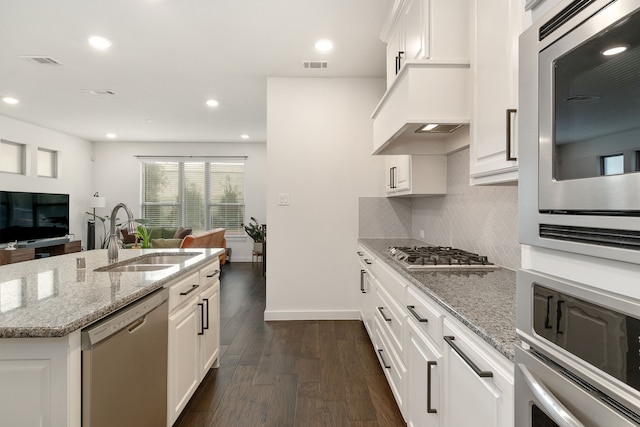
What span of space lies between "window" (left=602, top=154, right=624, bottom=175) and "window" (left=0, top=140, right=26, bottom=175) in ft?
25.5

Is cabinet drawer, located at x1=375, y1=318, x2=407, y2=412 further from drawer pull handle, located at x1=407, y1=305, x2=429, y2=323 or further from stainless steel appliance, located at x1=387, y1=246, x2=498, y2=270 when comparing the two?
stainless steel appliance, located at x1=387, y1=246, x2=498, y2=270

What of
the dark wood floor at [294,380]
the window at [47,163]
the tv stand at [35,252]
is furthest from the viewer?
the window at [47,163]

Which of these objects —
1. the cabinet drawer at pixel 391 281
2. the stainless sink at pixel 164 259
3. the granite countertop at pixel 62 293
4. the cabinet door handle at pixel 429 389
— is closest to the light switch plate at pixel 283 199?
the stainless sink at pixel 164 259

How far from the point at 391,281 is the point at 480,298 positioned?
0.83 metres

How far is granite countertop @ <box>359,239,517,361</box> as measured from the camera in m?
0.96

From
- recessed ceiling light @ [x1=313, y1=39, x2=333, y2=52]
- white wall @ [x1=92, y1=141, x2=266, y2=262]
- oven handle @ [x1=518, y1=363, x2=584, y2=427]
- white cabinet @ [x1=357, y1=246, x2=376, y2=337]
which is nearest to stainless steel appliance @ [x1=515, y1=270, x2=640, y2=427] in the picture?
oven handle @ [x1=518, y1=363, x2=584, y2=427]

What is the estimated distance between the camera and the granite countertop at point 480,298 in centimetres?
96

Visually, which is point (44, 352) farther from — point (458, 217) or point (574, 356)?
point (458, 217)

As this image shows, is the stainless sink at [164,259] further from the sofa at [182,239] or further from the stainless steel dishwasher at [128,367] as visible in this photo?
the sofa at [182,239]

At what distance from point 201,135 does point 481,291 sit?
7.04 metres

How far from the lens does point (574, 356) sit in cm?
60

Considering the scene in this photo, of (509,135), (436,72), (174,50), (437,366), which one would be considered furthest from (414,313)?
(174,50)

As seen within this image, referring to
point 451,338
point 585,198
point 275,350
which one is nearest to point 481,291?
point 451,338

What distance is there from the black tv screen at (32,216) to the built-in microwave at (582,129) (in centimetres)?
738
